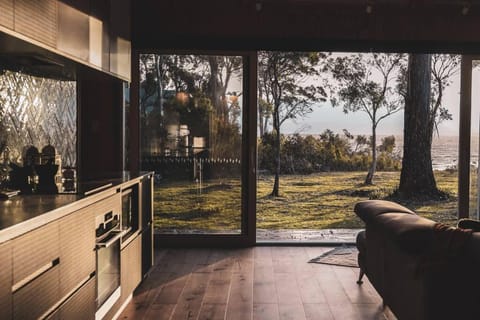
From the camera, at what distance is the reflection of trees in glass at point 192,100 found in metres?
5.68

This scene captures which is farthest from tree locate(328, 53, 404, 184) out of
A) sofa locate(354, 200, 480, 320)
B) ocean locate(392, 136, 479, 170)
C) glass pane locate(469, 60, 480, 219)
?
sofa locate(354, 200, 480, 320)

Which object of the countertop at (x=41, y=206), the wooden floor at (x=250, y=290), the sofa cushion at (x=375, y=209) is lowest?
the wooden floor at (x=250, y=290)

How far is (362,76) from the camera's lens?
634cm

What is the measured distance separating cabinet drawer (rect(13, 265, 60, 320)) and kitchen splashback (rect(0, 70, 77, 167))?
1134 mm

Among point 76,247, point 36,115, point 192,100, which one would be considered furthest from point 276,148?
point 76,247

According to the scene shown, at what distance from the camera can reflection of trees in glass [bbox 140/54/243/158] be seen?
5680 millimetres

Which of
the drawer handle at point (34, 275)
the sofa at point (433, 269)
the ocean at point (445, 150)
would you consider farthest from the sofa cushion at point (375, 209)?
the ocean at point (445, 150)

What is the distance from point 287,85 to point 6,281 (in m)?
4.98

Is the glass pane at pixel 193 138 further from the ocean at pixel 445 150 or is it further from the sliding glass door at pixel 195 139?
the ocean at pixel 445 150

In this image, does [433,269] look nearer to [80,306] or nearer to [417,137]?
[80,306]

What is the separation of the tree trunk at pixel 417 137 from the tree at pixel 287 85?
3.83 ft

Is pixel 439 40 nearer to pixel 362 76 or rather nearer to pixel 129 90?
pixel 362 76

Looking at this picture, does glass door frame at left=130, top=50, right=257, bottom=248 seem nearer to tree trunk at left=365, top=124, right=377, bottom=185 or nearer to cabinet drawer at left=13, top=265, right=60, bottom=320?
tree trunk at left=365, top=124, right=377, bottom=185

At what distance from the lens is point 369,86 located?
6340 mm
